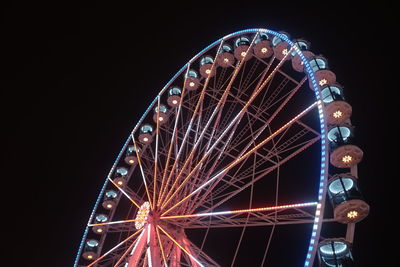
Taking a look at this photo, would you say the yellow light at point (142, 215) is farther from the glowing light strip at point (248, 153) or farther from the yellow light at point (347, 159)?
the yellow light at point (347, 159)

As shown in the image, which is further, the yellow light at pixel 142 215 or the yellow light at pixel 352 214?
the yellow light at pixel 142 215

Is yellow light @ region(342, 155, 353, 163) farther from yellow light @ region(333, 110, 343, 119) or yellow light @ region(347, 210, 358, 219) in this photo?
yellow light @ region(347, 210, 358, 219)

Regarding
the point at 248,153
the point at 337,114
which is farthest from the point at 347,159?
the point at 248,153

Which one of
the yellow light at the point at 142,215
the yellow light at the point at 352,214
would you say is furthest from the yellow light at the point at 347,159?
the yellow light at the point at 142,215

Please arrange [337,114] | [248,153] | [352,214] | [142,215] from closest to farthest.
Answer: [352,214] < [337,114] < [248,153] < [142,215]

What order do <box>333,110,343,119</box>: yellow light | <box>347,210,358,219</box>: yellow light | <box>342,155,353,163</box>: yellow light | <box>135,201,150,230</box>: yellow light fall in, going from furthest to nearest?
<box>135,201,150,230</box>: yellow light
<box>333,110,343,119</box>: yellow light
<box>342,155,353,163</box>: yellow light
<box>347,210,358,219</box>: yellow light

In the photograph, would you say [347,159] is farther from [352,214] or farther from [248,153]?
[248,153]

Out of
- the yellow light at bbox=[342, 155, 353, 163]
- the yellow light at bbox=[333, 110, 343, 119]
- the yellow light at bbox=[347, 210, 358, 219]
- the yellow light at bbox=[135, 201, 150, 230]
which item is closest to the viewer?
the yellow light at bbox=[347, 210, 358, 219]

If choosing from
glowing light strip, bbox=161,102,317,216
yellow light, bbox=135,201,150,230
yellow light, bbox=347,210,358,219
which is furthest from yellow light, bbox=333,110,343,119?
yellow light, bbox=135,201,150,230

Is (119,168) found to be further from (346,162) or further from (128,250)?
(346,162)

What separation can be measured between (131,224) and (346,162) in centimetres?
660

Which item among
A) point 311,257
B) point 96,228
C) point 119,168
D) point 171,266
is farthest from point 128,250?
point 311,257

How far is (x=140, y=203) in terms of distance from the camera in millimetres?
13195

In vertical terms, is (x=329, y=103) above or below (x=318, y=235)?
above
